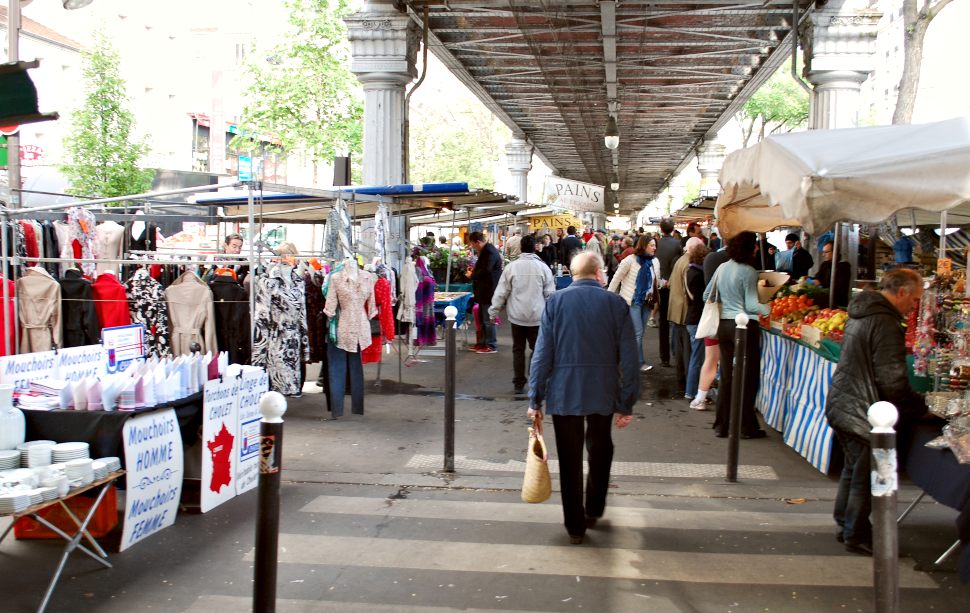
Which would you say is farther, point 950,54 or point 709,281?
point 950,54

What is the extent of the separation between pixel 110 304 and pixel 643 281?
6.89 m

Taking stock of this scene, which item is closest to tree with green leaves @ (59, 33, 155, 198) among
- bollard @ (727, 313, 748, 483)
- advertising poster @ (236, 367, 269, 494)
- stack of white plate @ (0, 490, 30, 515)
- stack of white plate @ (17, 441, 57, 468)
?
advertising poster @ (236, 367, 269, 494)

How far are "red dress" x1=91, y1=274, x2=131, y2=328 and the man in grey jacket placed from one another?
4.35 metres

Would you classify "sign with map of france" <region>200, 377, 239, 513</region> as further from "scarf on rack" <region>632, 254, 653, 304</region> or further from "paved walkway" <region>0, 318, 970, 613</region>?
"scarf on rack" <region>632, 254, 653, 304</region>

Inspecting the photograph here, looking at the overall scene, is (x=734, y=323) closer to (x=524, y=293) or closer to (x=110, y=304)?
(x=524, y=293)

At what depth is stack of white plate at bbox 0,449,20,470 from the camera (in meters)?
4.66

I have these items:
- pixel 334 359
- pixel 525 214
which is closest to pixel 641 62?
pixel 525 214

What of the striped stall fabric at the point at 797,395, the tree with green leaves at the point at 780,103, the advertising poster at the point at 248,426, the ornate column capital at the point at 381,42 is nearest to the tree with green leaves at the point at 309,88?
the ornate column capital at the point at 381,42

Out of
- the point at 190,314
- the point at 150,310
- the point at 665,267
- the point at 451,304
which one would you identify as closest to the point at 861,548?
the point at 190,314

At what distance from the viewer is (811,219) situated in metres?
5.00

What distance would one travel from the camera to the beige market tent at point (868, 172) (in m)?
4.75

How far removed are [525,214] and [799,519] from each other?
→ 721 inches

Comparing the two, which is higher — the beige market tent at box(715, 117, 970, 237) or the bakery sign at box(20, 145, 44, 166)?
the bakery sign at box(20, 145, 44, 166)

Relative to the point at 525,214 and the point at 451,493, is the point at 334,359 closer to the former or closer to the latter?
the point at 451,493
